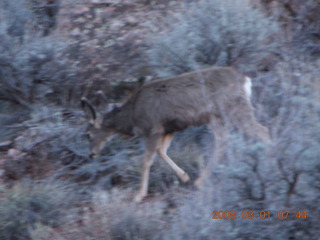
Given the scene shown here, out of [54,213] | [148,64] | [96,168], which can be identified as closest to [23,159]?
[96,168]

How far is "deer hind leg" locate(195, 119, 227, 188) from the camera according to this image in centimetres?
736

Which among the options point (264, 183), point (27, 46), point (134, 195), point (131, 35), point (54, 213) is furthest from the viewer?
point (131, 35)

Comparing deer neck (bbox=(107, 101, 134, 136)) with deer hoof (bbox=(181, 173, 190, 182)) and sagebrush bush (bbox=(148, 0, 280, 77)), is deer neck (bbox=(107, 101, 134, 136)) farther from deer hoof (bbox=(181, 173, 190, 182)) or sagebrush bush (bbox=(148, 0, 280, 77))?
sagebrush bush (bbox=(148, 0, 280, 77))

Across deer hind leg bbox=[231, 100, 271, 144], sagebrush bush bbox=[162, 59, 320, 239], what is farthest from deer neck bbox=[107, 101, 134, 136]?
sagebrush bush bbox=[162, 59, 320, 239]

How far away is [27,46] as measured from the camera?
469 inches

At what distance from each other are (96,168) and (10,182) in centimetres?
122

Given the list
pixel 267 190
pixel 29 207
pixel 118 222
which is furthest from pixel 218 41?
pixel 267 190

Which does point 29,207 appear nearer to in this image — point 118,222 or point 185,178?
point 118,222

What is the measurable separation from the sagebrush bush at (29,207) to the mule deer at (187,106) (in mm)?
986

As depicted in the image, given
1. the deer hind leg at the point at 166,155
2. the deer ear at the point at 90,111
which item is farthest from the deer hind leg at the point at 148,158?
the deer ear at the point at 90,111

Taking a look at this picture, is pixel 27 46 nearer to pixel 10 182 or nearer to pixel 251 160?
pixel 10 182
